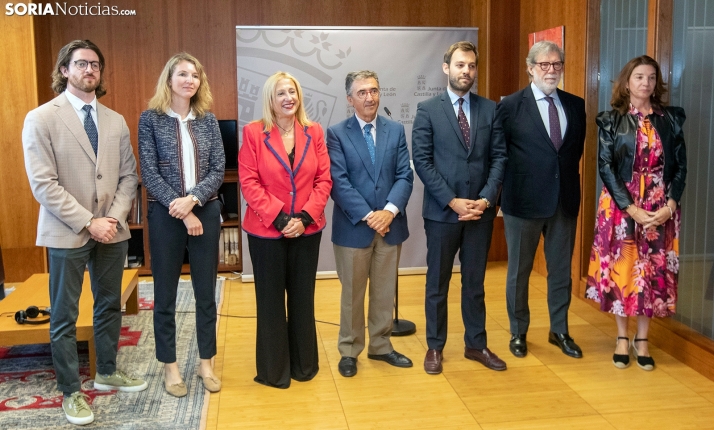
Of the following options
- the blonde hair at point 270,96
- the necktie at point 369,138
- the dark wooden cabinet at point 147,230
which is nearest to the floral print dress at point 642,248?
the necktie at point 369,138

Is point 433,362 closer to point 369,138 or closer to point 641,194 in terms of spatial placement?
point 369,138

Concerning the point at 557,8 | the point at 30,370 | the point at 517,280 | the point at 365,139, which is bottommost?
the point at 30,370

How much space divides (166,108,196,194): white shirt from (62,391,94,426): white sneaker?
3.50 ft

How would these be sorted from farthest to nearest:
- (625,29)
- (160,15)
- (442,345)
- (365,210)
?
(160,15) → (625,29) → (442,345) → (365,210)

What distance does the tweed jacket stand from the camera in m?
3.37

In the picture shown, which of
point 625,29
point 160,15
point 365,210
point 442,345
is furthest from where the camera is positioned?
point 160,15

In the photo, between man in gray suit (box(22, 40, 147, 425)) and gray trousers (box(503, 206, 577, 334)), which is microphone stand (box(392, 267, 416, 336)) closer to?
gray trousers (box(503, 206, 577, 334))

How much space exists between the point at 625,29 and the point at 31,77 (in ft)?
14.3

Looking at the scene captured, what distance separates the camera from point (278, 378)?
366cm

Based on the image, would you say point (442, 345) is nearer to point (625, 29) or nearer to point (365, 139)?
point (365, 139)

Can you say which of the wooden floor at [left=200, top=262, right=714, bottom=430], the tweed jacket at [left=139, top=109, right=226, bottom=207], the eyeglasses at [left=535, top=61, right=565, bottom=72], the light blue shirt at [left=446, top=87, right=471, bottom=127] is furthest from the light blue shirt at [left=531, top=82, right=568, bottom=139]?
the tweed jacket at [left=139, top=109, right=226, bottom=207]

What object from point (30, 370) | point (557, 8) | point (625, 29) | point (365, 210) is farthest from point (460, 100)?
point (30, 370)

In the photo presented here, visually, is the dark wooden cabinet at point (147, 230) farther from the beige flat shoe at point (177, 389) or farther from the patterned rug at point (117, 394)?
the beige flat shoe at point (177, 389)

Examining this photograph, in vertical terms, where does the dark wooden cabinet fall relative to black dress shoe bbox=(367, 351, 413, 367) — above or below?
above
